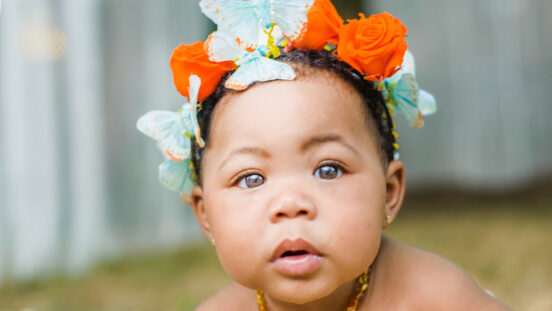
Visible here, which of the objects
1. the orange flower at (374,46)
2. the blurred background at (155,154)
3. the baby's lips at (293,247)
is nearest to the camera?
the baby's lips at (293,247)

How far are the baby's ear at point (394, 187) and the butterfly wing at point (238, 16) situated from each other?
0.50 metres

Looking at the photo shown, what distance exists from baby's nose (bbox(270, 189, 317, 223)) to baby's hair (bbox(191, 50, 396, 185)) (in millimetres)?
330

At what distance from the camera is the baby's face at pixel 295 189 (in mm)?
1409

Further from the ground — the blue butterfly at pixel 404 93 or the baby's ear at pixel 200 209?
the blue butterfly at pixel 404 93

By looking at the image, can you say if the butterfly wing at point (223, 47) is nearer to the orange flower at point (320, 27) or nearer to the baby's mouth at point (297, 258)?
the orange flower at point (320, 27)

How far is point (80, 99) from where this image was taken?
3834 millimetres

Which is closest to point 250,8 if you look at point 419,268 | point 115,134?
point 419,268

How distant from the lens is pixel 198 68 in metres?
1.68

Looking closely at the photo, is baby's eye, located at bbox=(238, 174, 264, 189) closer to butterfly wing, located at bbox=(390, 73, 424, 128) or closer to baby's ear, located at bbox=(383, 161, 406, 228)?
baby's ear, located at bbox=(383, 161, 406, 228)

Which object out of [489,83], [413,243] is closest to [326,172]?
[413,243]

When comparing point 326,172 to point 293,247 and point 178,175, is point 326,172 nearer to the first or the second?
point 293,247

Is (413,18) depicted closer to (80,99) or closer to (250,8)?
(80,99)

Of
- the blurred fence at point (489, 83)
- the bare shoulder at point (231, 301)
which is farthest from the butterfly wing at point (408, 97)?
the blurred fence at point (489, 83)

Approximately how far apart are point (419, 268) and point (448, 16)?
4279mm
